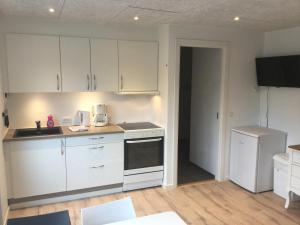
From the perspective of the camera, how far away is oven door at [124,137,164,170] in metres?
3.66

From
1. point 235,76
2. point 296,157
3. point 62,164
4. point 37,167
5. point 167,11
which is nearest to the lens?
point 167,11

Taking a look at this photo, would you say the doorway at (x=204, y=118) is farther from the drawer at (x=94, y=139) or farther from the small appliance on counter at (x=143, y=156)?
the drawer at (x=94, y=139)

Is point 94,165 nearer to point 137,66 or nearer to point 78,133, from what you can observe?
point 78,133

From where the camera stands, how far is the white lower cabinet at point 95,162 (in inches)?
134

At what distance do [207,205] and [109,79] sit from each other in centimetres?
215

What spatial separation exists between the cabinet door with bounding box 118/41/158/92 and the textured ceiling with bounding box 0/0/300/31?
14.9 inches

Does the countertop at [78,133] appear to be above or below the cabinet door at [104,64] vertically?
below

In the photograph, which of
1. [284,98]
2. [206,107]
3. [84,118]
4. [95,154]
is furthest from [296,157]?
[84,118]

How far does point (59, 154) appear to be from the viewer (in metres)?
3.31

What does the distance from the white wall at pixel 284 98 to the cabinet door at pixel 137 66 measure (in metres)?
1.80

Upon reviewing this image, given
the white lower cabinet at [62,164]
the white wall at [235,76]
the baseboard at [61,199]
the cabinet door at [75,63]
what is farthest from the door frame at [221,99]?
the cabinet door at [75,63]

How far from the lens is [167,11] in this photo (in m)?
2.83

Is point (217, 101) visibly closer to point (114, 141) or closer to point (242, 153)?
point (242, 153)

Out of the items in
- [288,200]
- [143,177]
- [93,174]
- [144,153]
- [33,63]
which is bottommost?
[288,200]
